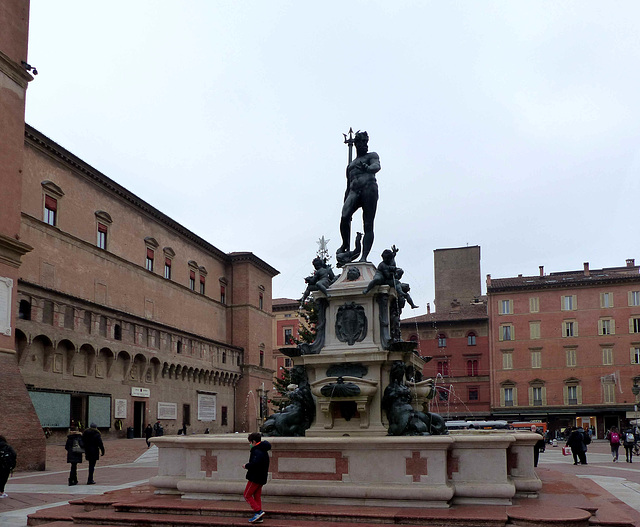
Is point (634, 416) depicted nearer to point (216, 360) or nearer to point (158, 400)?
point (216, 360)

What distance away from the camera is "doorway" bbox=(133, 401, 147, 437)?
158ft

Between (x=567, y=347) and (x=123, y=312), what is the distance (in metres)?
43.7

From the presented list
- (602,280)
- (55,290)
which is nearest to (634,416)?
(602,280)

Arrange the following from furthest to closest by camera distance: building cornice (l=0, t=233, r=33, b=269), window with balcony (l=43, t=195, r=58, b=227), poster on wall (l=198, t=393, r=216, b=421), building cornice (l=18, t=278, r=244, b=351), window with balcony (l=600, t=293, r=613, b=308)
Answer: window with balcony (l=600, t=293, r=613, b=308)
poster on wall (l=198, t=393, r=216, b=421)
window with balcony (l=43, t=195, r=58, b=227)
building cornice (l=18, t=278, r=244, b=351)
building cornice (l=0, t=233, r=33, b=269)

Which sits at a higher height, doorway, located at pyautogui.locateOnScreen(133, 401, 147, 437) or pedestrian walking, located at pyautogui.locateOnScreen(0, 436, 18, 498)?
pedestrian walking, located at pyautogui.locateOnScreen(0, 436, 18, 498)

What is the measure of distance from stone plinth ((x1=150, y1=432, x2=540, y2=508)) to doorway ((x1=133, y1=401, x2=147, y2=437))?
38207 mm

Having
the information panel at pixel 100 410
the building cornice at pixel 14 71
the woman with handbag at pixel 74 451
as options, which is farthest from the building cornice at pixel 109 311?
the woman with handbag at pixel 74 451

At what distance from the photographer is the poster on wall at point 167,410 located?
52.1m

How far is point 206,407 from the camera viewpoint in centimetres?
6125

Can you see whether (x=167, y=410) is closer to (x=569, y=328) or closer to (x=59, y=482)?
(x=59, y=482)

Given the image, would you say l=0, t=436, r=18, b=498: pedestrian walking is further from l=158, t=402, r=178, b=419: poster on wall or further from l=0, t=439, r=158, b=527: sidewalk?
l=158, t=402, r=178, b=419: poster on wall

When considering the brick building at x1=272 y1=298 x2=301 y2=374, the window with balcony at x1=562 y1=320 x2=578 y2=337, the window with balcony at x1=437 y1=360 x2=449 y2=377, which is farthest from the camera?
the brick building at x1=272 y1=298 x2=301 y2=374

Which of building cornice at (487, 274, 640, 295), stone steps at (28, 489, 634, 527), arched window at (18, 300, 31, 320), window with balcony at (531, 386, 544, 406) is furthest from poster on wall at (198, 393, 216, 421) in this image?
stone steps at (28, 489, 634, 527)

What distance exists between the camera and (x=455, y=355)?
7312 cm
